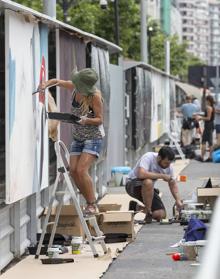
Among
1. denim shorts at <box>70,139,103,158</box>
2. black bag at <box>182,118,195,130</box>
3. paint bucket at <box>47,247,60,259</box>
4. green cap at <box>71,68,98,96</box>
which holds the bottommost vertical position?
paint bucket at <box>47,247,60,259</box>

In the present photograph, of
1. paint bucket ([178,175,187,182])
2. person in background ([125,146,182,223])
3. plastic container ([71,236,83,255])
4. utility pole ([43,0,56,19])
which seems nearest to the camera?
plastic container ([71,236,83,255])

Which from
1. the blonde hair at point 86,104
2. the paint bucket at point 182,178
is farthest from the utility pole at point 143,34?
the blonde hair at point 86,104

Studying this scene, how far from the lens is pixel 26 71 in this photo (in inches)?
351

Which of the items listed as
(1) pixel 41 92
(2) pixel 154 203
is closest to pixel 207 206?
(2) pixel 154 203

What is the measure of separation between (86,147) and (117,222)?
2.86 ft

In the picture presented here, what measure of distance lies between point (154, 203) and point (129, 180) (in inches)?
17.5

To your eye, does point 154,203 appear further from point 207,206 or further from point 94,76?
point 94,76

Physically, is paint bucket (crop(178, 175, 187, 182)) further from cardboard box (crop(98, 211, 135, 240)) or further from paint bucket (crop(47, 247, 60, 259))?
paint bucket (crop(47, 247, 60, 259))

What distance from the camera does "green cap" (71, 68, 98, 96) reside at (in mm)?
9695

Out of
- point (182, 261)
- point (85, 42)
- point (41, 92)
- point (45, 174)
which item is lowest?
point (182, 261)

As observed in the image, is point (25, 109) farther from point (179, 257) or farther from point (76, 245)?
point (179, 257)

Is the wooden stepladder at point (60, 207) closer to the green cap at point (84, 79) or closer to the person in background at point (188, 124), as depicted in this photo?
the green cap at point (84, 79)

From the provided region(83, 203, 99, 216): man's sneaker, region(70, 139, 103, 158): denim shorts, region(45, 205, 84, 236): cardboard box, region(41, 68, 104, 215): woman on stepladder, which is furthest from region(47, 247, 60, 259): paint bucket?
region(70, 139, 103, 158): denim shorts

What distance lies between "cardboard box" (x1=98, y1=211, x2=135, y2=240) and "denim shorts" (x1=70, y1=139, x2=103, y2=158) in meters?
0.68
